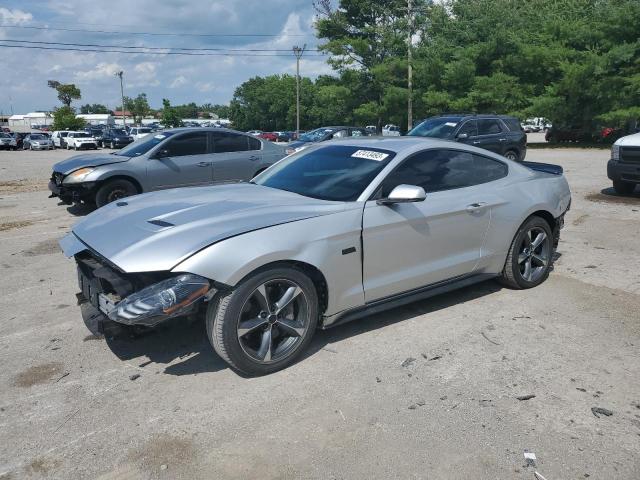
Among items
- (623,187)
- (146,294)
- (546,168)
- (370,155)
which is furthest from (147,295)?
(623,187)

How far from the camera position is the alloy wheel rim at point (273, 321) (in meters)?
3.41

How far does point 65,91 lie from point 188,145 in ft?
401

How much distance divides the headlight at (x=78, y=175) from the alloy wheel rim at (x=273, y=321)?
21.6 feet

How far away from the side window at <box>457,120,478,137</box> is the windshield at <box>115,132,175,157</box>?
788 cm

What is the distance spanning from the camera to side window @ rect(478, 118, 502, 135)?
14.6 meters

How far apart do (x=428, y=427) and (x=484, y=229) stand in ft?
7.20

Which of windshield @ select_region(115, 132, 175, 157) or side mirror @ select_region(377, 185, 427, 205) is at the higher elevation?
windshield @ select_region(115, 132, 175, 157)

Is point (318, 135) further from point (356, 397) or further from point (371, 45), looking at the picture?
point (371, 45)

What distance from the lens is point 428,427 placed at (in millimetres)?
2965

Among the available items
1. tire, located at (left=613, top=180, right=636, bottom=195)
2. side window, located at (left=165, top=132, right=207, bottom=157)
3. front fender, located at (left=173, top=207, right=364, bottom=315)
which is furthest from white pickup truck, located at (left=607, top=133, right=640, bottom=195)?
front fender, located at (left=173, top=207, right=364, bottom=315)

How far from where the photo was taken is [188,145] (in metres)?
9.59

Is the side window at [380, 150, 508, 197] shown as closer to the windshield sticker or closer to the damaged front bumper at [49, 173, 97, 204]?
the windshield sticker

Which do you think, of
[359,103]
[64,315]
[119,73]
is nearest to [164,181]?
[64,315]

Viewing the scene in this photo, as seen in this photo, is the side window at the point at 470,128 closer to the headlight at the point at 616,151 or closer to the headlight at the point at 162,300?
the headlight at the point at 616,151
